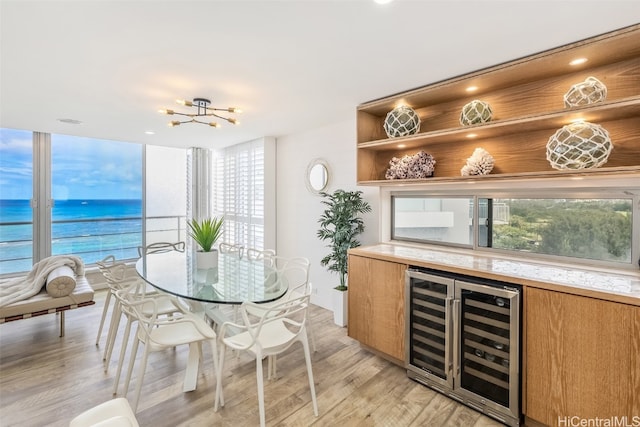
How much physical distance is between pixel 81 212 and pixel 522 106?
20.9ft

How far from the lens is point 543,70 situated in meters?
2.02

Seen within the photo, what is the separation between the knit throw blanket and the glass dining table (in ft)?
3.24

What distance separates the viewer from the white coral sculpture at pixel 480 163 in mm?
2252

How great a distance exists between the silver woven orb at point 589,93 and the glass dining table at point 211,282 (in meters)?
2.28

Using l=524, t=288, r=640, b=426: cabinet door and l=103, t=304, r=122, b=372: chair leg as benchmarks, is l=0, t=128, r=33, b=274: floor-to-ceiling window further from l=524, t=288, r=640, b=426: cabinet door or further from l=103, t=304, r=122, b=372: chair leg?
l=524, t=288, r=640, b=426: cabinet door

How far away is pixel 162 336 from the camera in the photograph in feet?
6.62

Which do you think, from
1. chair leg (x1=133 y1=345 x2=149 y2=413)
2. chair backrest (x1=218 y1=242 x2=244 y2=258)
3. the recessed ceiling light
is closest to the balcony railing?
the recessed ceiling light

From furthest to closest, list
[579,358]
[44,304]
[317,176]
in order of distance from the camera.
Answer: [317,176]
[44,304]
[579,358]

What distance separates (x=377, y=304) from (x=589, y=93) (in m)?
2.05

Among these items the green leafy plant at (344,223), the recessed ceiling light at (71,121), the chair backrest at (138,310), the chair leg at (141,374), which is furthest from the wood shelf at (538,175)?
the recessed ceiling light at (71,121)

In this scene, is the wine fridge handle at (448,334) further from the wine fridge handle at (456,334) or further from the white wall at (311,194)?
the white wall at (311,194)

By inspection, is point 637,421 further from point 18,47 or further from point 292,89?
point 18,47

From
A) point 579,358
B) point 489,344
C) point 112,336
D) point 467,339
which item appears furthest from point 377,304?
point 112,336

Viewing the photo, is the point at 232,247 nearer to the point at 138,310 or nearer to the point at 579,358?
the point at 138,310
